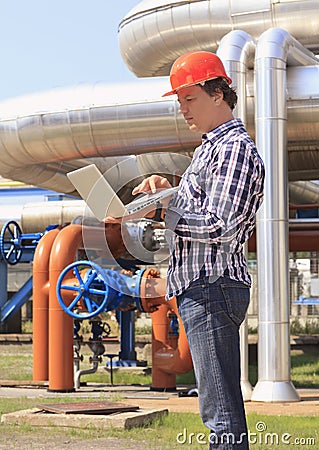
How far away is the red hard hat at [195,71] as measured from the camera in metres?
2.65

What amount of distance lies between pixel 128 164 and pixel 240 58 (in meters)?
5.57

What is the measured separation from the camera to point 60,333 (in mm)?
9609

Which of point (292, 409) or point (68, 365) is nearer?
point (292, 409)

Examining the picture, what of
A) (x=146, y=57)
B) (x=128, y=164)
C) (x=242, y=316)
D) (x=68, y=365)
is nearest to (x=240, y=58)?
(x=146, y=57)

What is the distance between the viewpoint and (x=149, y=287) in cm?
933

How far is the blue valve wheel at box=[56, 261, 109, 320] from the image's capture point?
30.5 feet

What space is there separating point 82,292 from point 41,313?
144cm

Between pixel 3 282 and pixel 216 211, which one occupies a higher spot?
pixel 3 282

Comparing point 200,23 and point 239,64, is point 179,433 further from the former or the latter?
point 200,23

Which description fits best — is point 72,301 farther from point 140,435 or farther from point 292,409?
point 140,435

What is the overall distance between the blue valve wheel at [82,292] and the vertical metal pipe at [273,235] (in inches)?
76.6

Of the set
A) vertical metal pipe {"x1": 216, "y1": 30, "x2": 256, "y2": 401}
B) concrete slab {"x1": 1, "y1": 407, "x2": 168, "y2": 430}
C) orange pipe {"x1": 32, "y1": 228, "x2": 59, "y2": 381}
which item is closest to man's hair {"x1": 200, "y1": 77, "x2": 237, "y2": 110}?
concrete slab {"x1": 1, "y1": 407, "x2": 168, "y2": 430}
